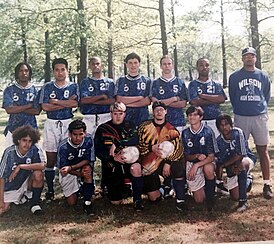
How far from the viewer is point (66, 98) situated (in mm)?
2609

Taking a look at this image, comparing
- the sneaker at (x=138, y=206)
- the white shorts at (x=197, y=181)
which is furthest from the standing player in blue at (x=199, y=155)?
the sneaker at (x=138, y=206)

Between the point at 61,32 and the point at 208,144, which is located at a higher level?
the point at 61,32

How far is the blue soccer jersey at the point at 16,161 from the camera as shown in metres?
2.40

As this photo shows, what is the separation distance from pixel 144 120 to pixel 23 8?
3.22 ft

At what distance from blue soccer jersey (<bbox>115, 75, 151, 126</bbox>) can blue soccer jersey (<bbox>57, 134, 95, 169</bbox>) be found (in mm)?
325

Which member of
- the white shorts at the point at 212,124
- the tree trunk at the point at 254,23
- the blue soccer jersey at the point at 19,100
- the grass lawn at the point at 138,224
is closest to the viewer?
the grass lawn at the point at 138,224

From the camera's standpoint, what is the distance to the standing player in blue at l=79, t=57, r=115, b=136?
8.84 ft

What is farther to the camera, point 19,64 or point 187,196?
point 187,196

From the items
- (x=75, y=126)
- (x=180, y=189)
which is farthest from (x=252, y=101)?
(x=75, y=126)

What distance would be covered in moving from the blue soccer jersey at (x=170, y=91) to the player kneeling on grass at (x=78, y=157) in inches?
20.2

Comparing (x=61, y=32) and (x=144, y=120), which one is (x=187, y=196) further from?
(x=61, y=32)

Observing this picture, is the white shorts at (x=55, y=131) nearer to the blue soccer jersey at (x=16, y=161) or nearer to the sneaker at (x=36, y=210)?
the blue soccer jersey at (x=16, y=161)

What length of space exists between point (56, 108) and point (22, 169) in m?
0.43

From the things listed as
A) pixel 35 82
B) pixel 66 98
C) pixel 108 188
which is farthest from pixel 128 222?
pixel 35 82
